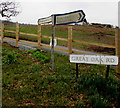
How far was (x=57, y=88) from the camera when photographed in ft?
19.2

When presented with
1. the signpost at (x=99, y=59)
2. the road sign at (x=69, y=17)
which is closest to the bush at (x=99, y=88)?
the signpost at (x=99, y=59)

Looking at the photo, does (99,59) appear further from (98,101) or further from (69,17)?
(69,17)

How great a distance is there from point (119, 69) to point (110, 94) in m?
2.89

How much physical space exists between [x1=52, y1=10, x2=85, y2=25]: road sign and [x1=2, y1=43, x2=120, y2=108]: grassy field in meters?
2.05

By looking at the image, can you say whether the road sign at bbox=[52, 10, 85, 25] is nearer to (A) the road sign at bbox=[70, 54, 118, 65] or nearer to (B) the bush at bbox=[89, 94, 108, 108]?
(A) the road sign at bbox=[70, 54, 118, 65]

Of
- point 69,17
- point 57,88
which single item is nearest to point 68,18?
point 69,17

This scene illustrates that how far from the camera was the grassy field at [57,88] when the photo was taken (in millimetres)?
4984

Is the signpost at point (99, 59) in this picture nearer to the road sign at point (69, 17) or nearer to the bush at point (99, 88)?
the bush at point (99, 88)

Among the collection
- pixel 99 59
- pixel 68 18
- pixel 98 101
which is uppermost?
pixel 68 18

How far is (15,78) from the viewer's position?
6891 mm

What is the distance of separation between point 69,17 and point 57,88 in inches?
114

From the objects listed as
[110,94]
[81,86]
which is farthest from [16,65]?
[110,94]

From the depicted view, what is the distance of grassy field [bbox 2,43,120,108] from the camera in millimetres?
4984

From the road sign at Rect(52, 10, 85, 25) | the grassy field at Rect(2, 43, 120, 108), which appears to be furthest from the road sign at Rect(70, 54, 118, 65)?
the road sign at Rect(52, 10, 85, 25)
